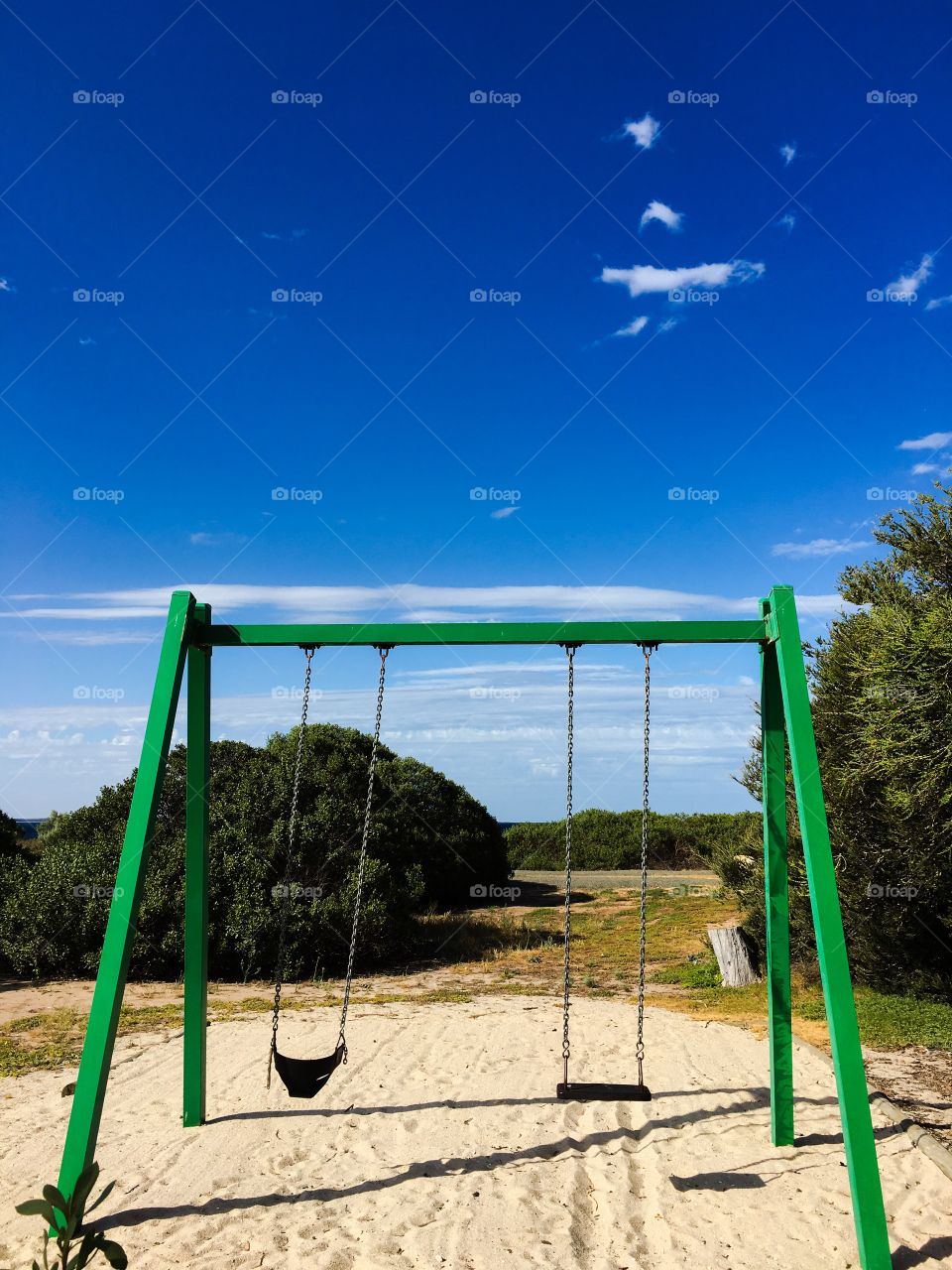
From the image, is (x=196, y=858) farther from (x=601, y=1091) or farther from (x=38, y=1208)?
(x=601, y=1091)

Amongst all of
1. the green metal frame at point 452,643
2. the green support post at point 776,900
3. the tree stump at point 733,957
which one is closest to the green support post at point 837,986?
the green metal frame at point 452,643

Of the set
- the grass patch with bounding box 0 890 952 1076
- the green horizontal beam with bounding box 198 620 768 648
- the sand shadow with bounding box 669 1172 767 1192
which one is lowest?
the sand shadow with bounding box 669 1172 767 1192

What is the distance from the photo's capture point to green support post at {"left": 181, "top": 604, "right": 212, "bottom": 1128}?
565 cm

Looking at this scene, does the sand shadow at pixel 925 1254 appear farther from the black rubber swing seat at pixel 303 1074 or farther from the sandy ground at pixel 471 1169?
the black rubber swing seat at pixel 303 1074

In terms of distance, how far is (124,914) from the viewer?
15.4ft

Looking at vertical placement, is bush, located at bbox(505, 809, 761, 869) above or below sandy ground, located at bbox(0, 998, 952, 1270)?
above

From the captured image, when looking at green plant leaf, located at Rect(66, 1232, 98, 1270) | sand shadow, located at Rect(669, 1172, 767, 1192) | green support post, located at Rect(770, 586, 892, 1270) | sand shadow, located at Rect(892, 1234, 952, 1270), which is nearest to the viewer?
green plant leaf, located at Rect(66, 1232, 98, 1270)

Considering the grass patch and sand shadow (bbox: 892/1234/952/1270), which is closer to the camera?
sand shadow (bbox: 892/1234/952/1270)

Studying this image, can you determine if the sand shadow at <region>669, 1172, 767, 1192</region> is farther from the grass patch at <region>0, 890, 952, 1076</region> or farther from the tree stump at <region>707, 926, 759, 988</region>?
the tree stump at <region>707, 926, 759, 988</region>

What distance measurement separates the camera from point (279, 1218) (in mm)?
4609

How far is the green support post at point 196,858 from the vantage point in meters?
5.65

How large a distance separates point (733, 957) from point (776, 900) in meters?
5.97

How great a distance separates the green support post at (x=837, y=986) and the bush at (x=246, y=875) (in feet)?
25.7

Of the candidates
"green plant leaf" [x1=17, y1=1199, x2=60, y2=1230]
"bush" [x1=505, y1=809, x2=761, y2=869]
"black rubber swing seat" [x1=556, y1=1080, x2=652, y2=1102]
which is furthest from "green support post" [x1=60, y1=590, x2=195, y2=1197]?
"bush" [x1=505, y1=809, x2=761, y2=869]
